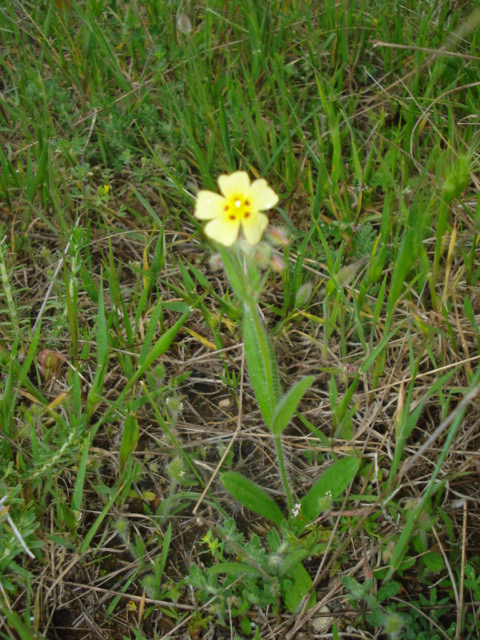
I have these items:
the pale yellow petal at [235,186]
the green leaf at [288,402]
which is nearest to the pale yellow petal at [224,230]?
the pale yellow petal at [235,186]

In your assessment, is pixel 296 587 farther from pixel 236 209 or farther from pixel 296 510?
pixel 236 209

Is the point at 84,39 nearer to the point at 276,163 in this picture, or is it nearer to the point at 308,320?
the point at 276,163

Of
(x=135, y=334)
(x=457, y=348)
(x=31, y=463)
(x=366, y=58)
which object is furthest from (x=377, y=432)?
(x=366, y=58)

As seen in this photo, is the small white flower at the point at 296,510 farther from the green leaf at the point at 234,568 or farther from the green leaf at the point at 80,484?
the green leaf at the point at 80,484

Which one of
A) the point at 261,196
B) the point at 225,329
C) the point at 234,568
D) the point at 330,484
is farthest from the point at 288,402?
the point at 225,329

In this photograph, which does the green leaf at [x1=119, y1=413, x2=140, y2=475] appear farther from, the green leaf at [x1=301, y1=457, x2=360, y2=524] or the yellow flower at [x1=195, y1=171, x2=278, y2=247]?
the yellow flower at [x1=195, y1=171, x2=278, y2=247]
